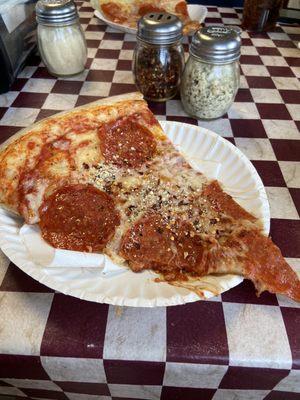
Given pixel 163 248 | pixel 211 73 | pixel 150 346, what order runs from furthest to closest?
1. pixel 211 73
2. pixel 163 248
3. pixel 150 346

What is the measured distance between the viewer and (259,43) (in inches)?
72.8

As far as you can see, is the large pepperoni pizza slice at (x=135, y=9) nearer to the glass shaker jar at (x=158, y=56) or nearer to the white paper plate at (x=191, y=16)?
the white paper plate at (x=191, y=16)

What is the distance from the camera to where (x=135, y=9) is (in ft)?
6.13

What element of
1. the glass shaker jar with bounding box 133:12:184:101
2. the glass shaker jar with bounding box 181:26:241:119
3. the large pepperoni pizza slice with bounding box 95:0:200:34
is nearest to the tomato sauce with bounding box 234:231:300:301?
the glass shaker jar with bounding box 181:26:241:119

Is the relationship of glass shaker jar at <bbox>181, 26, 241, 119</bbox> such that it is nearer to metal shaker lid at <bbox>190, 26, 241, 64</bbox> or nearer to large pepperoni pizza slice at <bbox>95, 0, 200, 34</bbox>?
metal shaker lid at <bbox>190, 26, 241, 64</bbox>

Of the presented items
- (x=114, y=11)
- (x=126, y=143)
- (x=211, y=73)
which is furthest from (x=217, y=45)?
(x=114, y=11)

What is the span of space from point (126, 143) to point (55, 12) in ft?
2.31

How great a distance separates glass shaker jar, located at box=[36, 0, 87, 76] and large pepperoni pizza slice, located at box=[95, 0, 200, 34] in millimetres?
516

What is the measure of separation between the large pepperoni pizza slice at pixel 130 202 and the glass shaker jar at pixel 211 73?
283mm

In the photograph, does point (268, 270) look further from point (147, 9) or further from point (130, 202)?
point (147, 9)

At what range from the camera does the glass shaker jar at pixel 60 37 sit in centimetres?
130

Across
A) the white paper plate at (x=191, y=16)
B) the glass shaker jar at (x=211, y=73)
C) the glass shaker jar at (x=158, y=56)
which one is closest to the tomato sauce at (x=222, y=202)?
the glass shaker jar at (x=211, y=73)

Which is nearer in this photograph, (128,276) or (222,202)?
(128,276)

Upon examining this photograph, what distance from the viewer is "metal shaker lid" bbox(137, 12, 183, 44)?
118 cm
